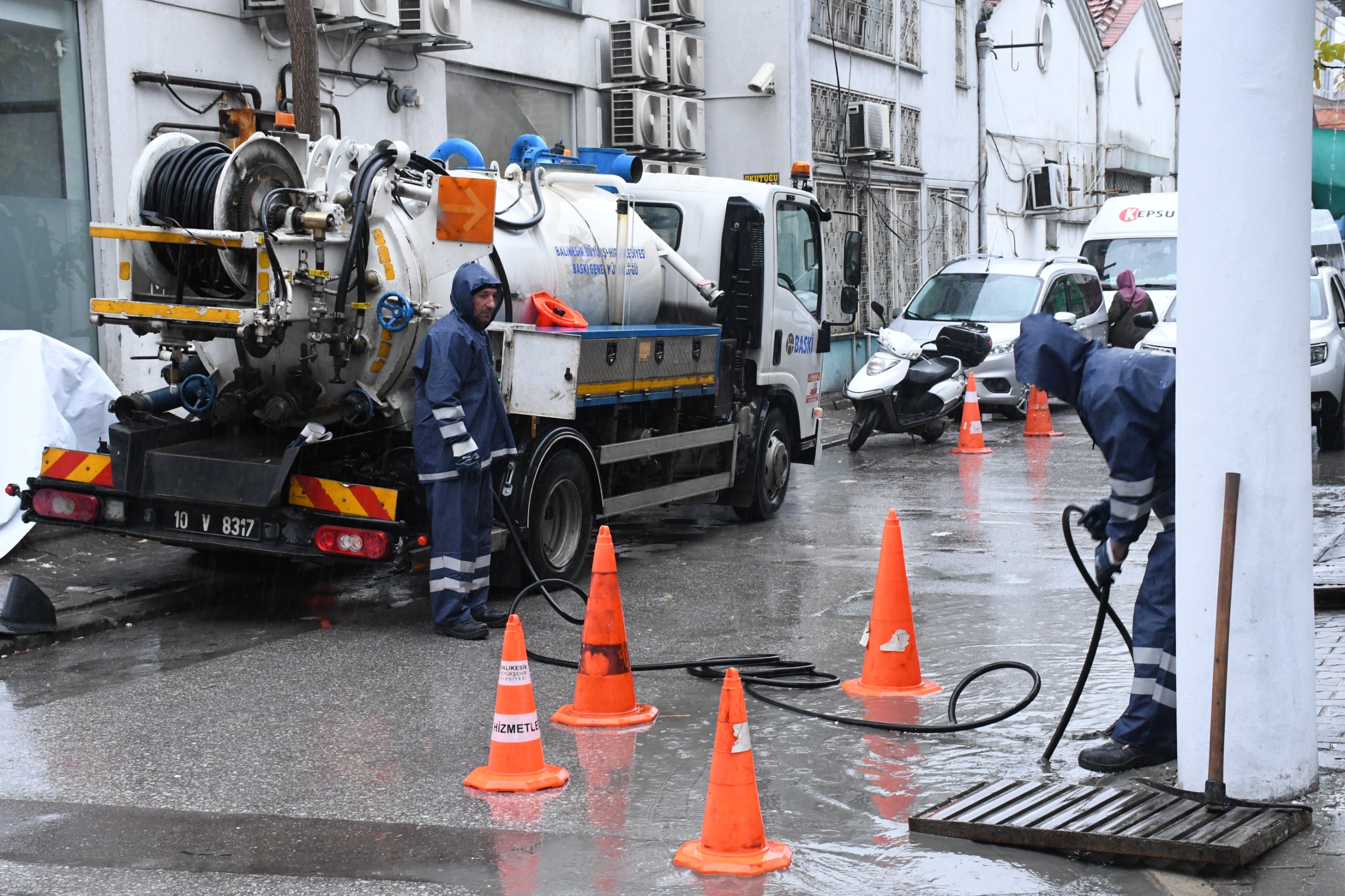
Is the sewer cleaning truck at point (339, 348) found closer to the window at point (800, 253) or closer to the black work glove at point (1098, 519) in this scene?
the window at point (800, 253)

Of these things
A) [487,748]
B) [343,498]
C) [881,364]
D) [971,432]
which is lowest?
[487,748]

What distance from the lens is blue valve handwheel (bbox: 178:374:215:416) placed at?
27.8ft

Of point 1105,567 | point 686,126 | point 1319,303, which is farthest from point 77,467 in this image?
point 1319,303

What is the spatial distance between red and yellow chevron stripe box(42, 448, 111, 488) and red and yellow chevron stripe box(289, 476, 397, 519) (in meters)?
1.15

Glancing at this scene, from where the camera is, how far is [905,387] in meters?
Result: 16.7

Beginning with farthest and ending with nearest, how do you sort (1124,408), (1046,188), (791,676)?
1. (1046,188)
2. (791,676)
3. (1124,408)

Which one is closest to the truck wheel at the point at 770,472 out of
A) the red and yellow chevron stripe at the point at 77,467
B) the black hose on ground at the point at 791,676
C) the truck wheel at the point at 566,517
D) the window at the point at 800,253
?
the window at the point at 800,253

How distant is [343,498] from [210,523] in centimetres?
79

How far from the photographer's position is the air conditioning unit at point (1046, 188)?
3053 centimetres

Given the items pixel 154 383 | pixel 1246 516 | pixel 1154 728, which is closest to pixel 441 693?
pixel 1154 728

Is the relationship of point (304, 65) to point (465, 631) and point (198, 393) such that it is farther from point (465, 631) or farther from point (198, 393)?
point (465, 631)

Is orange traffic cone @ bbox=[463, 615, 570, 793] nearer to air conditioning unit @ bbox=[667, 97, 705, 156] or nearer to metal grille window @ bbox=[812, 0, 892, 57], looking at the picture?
air conditioning unit @ bbox=[667, 97, 705, 156]

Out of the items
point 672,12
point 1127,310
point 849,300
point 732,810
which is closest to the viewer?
point 732,810

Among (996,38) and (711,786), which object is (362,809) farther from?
(996,38)
